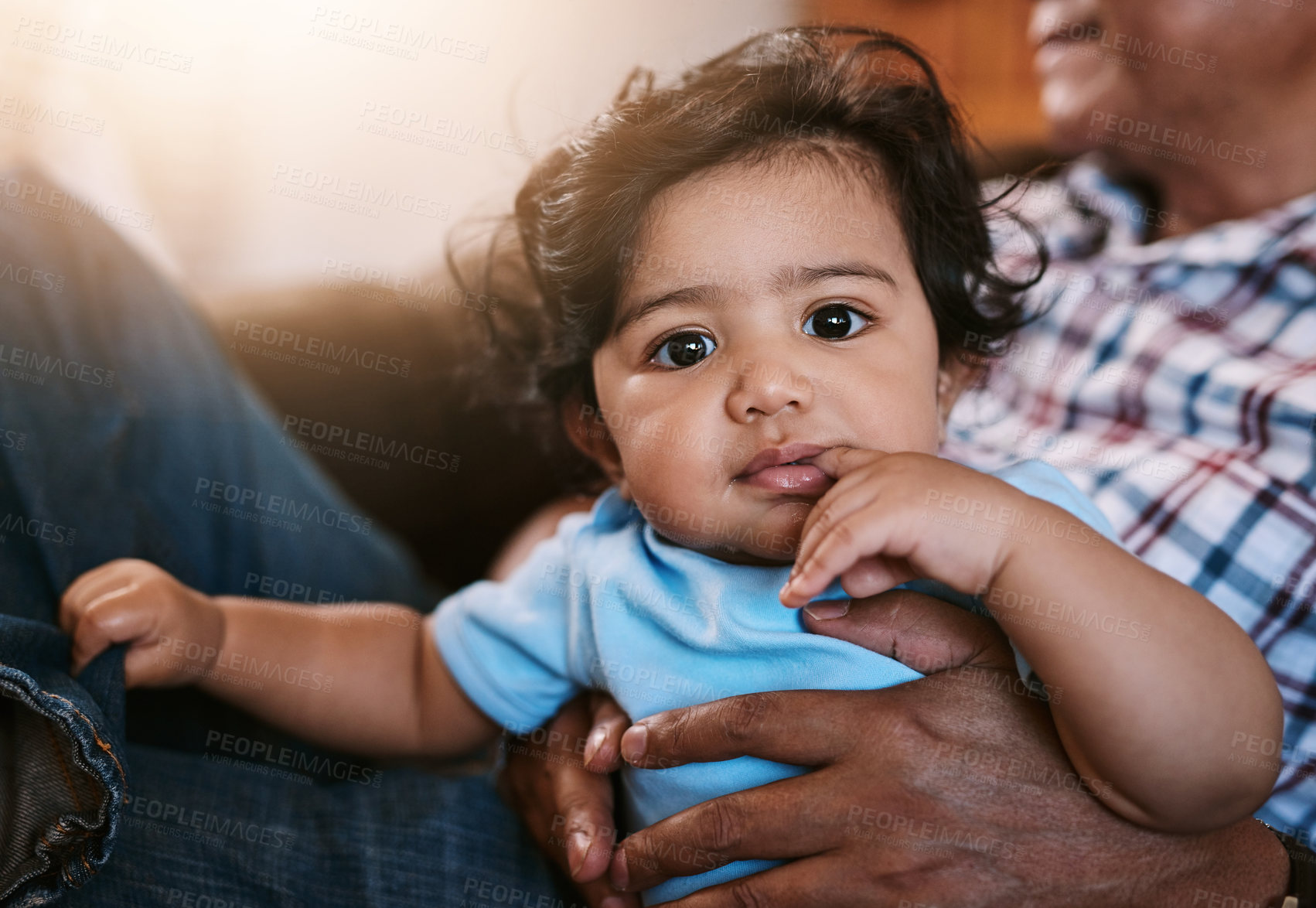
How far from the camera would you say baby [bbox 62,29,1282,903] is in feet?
2.09

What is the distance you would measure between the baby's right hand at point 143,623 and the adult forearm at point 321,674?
3 centimetres

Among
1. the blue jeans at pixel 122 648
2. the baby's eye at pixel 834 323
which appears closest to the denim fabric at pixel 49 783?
the blue jeans at pixel 122 648

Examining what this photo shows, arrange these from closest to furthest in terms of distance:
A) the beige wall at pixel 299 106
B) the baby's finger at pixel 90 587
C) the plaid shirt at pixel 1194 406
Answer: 1. the baby's finger at pixel 90 587
2. the plaid shirt at pixel 1194 406
3. the beige wall at pixel 299 106

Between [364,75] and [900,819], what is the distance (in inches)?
67.7

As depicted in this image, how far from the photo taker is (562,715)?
0.96m

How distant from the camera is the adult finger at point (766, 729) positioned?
71 cm

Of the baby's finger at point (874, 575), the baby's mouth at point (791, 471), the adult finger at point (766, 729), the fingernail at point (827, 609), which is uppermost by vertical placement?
the baby's mouth at point (791, 471)

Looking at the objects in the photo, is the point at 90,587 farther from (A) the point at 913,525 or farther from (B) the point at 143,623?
(A) the point at 913,525

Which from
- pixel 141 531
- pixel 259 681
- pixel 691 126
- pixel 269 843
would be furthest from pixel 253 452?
pixel 691 126

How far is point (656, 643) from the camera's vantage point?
2.64 ft

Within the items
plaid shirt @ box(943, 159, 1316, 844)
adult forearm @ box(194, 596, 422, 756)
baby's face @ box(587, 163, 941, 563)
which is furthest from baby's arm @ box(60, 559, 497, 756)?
plaid shirt @ box(943, 159, 1316, 844)

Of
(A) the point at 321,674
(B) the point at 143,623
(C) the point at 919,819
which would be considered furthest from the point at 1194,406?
(B) the point at 143,623

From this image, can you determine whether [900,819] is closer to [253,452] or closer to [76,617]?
[76,617]

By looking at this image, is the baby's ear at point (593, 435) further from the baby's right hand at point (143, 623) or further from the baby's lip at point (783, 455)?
the baby's right hand at point (143, 623)
